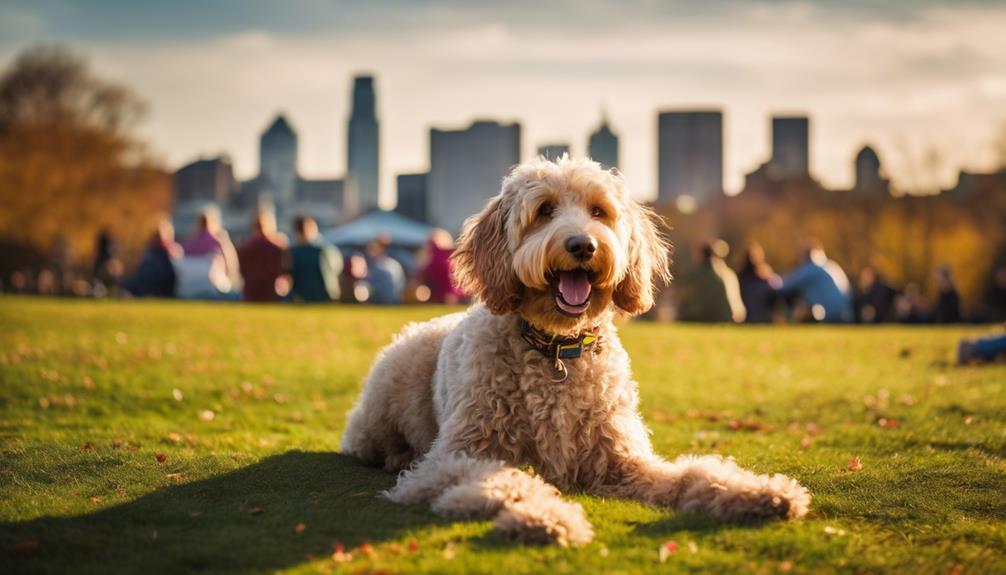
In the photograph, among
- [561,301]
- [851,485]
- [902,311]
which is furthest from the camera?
[902,311]

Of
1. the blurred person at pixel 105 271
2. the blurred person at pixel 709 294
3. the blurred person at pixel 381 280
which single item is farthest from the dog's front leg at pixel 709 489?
the blurred person at pixel 105 271

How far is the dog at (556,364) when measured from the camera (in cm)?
536

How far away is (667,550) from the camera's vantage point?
4.46m

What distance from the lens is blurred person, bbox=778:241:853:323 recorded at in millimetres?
25344

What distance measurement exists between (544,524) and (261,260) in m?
21.2

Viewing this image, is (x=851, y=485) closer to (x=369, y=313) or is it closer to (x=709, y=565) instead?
(x=709, y=565)

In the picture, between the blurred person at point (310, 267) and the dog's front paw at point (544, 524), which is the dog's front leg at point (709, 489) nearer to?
the dog's front paw at point (544, 524)

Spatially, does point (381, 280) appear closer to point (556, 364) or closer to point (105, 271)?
point (105, 271)

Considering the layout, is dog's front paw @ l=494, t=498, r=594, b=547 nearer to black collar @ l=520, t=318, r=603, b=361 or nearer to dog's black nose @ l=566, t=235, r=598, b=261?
black collar @ l=520, t=318, r=603, b=361

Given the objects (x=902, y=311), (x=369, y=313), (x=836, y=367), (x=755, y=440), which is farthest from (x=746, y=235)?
(x=755, y=440)

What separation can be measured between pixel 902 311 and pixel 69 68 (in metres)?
48.4

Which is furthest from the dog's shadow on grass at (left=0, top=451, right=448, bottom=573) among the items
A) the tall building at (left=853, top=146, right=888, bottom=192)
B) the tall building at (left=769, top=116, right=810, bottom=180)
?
the tall building at (left=769, top=116, right=810, bottom=180)

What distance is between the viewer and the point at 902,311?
105 feet

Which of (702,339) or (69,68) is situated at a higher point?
(69,68)
